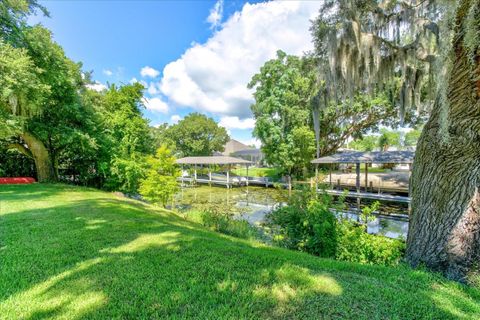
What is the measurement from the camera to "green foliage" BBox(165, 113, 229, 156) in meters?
32.5

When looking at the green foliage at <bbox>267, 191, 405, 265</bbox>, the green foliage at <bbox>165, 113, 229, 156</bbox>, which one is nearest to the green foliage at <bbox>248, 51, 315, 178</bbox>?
the green foliage at <bbox>267, 191, 405, 265</bbox>

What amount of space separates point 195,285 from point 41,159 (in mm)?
15040

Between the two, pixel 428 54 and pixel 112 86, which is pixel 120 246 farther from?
pixel 112 86

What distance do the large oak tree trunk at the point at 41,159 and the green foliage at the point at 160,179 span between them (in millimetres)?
7273

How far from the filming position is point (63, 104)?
464 inches

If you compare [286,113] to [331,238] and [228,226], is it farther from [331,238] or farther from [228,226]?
[331,238]

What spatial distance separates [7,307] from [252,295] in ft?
6.83

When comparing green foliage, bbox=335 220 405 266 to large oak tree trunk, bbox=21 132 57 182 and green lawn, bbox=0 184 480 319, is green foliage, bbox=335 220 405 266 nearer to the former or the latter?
green lawn, bbox=0 184 480 319

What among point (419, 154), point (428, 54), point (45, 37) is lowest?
point (419, 154)

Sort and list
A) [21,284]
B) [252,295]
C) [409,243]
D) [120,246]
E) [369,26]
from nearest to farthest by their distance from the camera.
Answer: [252,295] → [21,284] → [120,246] → [409,243] → [369,26]

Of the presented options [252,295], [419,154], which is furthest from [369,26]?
[252,295]

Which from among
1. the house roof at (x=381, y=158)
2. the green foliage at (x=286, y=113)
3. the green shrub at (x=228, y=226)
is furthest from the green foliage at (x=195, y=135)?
the green shrub at (x=228, y=226)

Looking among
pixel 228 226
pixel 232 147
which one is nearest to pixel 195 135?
pixel 232 147

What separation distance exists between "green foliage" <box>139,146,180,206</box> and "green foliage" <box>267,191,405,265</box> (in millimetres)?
6533
